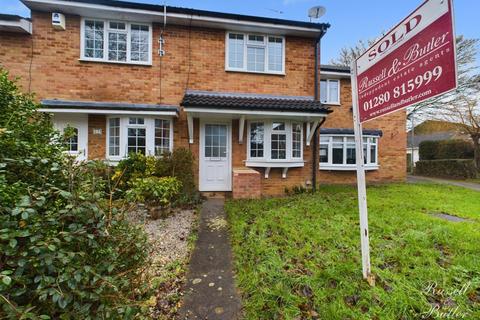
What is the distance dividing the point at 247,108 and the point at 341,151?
754 cm

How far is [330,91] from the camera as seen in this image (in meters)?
12.9

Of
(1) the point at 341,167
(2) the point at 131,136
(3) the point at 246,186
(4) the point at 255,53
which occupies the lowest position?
(3) the point at 246,186

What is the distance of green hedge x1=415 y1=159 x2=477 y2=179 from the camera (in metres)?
16.5

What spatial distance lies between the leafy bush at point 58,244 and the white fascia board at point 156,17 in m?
7.30

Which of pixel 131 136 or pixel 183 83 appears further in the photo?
pixel 183 83

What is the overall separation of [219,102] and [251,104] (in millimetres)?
1063

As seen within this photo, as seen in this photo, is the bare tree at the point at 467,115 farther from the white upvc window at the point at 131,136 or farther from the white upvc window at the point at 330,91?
the white upvc window at the point at 131,136

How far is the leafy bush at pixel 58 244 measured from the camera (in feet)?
4.28

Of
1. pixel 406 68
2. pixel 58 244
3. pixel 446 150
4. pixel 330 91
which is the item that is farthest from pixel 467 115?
pixel 58 244

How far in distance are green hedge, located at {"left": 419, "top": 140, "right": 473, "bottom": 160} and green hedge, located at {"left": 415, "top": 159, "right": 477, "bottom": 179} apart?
1.91 m

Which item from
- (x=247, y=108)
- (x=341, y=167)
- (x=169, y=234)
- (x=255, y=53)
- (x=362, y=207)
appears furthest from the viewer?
(x=341, y=167)

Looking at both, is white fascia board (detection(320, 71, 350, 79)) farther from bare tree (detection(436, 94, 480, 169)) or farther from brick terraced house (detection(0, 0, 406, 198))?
bare tree (detection(436, 94, 480, 169))

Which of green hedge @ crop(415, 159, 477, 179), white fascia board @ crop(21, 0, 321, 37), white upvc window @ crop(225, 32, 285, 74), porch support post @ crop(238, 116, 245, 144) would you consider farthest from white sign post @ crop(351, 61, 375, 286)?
green hedge @ crop(415, 159, 477, 179)

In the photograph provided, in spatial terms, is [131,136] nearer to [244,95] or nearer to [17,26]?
[244,95]
